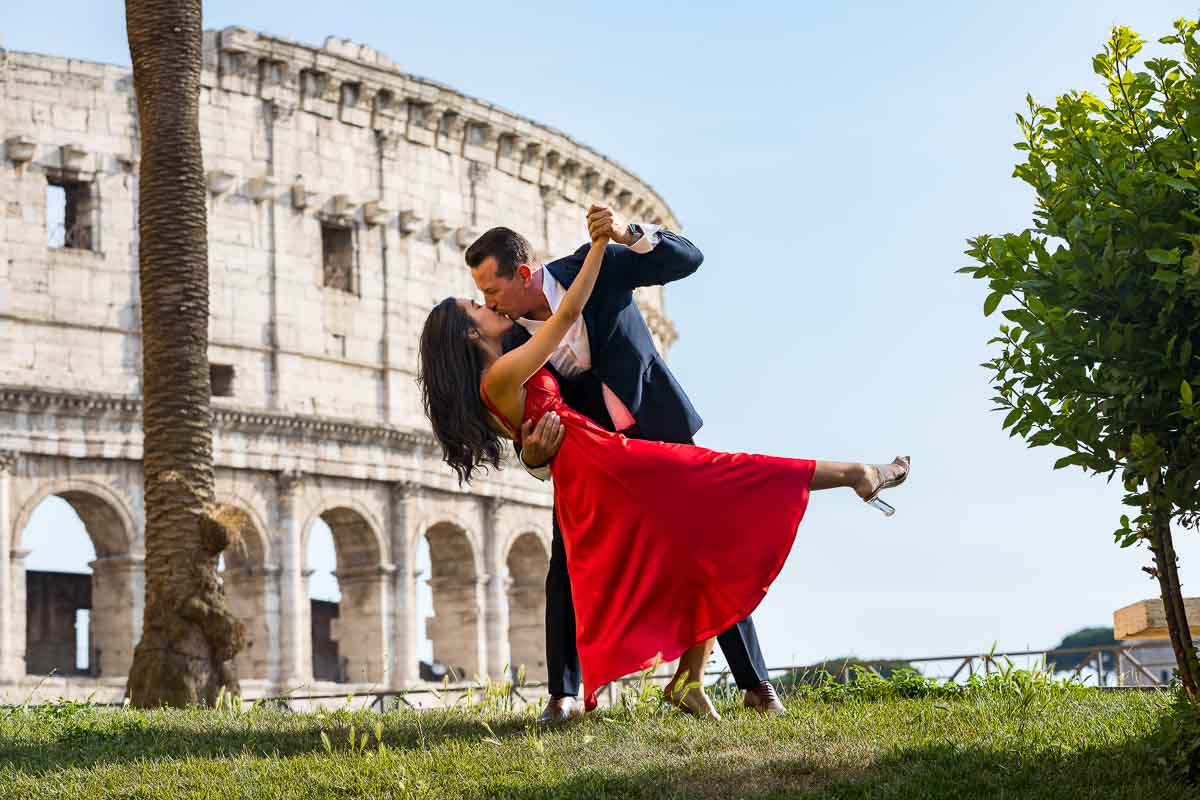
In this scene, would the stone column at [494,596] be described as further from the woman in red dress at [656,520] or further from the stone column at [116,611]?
the woman in red dress at [656,520]

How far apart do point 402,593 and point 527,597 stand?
4538 millimetres

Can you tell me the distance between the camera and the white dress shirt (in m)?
5.73

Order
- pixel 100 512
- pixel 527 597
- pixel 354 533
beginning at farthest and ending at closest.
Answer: pixel 527 597, pixel 354 533, pixel 100 512

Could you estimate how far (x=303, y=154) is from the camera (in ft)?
99.1

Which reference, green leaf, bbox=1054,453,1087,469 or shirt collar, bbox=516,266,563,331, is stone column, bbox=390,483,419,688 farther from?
green leaf, bbox=1054,453,1087,469

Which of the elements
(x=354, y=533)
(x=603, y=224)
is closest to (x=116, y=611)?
(x=354, y=533)

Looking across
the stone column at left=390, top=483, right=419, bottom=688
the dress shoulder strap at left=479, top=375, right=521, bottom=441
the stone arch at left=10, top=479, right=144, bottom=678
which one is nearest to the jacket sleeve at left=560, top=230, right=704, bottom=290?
the dress shoulder strap at left=479, top=375, right=521, bottom=441

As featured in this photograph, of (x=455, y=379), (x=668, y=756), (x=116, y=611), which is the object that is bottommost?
(x=668, y=756)

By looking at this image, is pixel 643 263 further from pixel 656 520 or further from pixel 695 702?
pixel 695 702

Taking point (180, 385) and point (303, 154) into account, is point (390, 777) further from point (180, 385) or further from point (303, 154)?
point (303, 154)

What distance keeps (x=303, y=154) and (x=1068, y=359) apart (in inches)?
1050

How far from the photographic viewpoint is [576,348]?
595 cm

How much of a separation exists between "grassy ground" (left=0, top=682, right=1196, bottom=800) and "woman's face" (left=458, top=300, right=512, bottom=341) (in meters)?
1.56

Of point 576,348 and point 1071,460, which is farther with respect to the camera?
point 576,348
